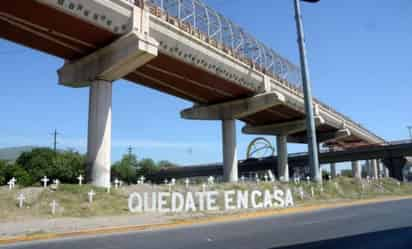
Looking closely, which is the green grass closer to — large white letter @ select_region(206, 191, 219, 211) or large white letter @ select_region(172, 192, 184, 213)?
large white letter @ select_region(206, 191, 219, 211)

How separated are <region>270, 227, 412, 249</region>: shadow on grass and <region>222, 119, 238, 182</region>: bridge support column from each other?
32.5 m

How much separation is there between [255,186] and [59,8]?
1616 cm

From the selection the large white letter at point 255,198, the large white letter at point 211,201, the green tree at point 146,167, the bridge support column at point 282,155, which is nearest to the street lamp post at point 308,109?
the large white letter at point 255,198

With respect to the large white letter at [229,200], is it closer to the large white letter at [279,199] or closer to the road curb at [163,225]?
the road curb at [163,225]

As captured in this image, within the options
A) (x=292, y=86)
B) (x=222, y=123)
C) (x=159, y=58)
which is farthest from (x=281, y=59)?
(x=159, y=58)

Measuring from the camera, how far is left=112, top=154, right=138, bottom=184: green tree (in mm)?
93688

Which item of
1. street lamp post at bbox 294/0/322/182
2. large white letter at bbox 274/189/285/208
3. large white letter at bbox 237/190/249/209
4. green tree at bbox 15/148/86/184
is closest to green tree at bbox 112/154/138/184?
green tree at bbox 15/148/86/184

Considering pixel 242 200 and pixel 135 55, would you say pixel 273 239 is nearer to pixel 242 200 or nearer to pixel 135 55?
pixel 242 200

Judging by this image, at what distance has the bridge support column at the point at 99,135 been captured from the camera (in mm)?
24453

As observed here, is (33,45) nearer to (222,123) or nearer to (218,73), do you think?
(218,73)

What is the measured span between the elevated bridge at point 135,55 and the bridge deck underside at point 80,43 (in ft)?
0.18

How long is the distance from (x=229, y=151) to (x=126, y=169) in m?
59.8

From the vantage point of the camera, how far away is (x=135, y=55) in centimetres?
2384

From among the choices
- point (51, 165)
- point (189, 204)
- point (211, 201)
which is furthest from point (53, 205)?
point (51, 165)
